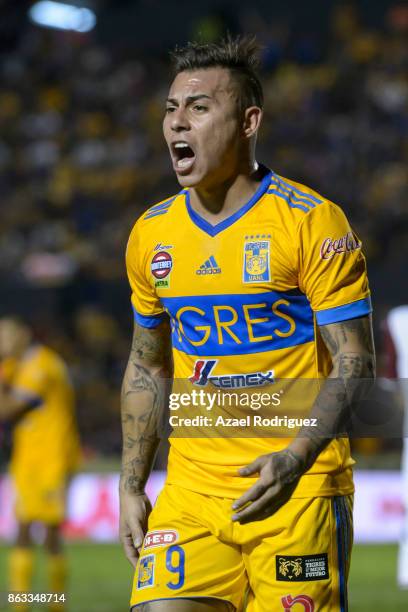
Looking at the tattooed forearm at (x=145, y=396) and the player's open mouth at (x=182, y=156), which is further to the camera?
the tattooed forearm at (x=145, y=396)

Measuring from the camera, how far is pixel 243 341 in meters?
3.40

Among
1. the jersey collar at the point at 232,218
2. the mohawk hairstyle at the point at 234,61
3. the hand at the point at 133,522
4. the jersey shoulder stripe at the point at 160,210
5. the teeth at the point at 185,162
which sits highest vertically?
the mohawk hairstyle at the point at 234,61

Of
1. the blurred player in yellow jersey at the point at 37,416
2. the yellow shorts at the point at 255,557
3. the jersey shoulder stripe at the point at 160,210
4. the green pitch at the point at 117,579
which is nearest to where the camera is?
the yellow shorts at the point at 255,557

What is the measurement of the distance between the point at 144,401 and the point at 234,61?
1.14 m

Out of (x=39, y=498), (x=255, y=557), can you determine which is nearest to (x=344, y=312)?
(x=255, y=557)

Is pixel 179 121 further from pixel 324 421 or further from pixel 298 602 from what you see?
pixel 298 602

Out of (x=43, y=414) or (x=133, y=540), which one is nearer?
(x=133, y=540)

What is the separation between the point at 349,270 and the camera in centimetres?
326

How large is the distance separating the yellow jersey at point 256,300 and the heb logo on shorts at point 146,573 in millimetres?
256

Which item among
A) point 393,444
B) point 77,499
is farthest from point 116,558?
point 393,444

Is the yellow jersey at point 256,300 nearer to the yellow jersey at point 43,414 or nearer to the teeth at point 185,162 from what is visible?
the teeth at point 185,162

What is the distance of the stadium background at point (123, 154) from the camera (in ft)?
45.7

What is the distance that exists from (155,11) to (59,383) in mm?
12340

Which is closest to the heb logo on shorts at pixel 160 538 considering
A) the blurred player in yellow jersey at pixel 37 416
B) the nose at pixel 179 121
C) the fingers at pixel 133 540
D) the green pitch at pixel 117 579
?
the fingers at pixel 133 540
